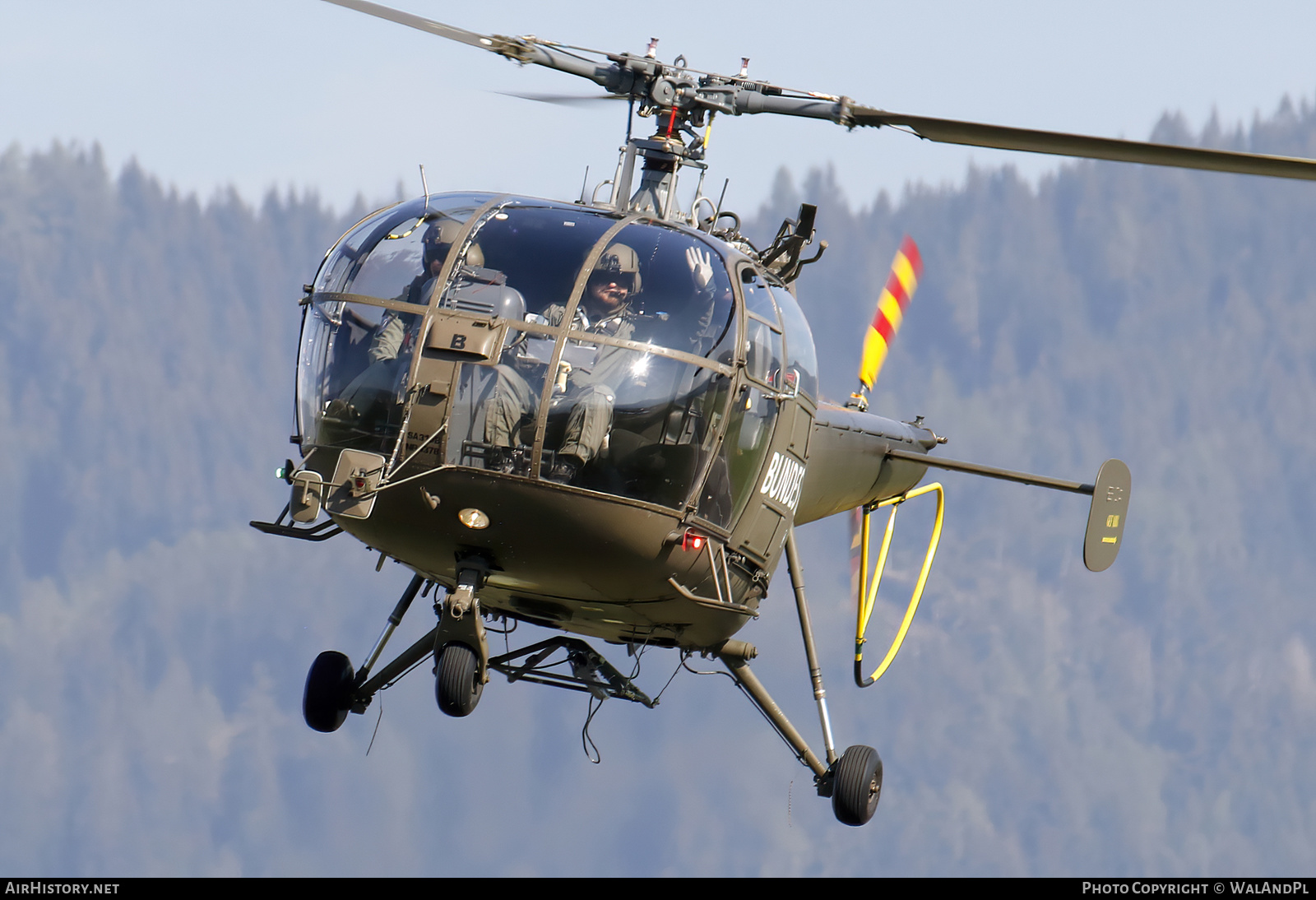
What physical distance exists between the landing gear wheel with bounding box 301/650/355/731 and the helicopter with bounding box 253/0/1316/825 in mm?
1269

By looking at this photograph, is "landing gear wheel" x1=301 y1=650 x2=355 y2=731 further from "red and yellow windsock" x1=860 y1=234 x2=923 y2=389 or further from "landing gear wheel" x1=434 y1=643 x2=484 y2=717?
"red and yellow windsock" x1=860 y1=234 x2=923 y2=389

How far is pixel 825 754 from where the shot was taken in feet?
58.4

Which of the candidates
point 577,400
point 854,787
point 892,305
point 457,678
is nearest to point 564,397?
point 577,400

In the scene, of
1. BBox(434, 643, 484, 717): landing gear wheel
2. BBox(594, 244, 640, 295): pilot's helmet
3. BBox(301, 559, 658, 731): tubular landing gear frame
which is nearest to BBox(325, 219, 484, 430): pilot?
BBox(594, 244, 640, 295): pilot's helmet

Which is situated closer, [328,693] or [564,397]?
[564,397]

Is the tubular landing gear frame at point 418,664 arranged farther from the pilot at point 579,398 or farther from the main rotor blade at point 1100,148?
the main rotor blade at point 1100,148

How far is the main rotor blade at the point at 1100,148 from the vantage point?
1288 centimetres

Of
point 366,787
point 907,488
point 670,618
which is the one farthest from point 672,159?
point 366,787

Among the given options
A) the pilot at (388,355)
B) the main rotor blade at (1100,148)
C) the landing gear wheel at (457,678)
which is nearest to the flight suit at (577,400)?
the pilot at (388,355)

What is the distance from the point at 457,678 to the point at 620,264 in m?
3.09

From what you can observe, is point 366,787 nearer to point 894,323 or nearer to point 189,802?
point 189,802

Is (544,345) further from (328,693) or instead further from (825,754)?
(825,754)

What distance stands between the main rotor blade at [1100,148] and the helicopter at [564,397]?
0.9 inches
